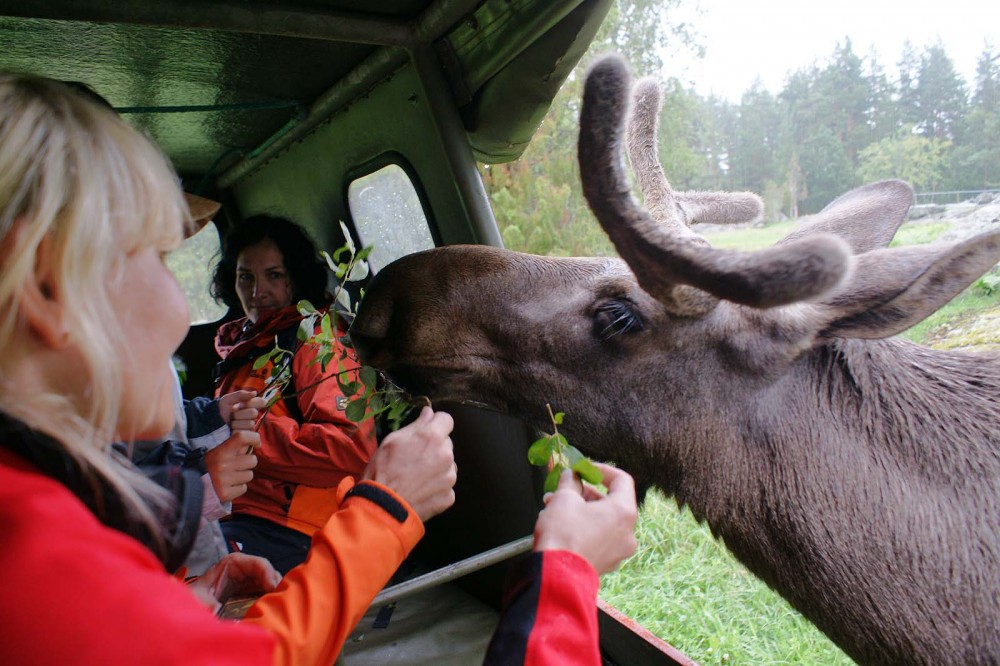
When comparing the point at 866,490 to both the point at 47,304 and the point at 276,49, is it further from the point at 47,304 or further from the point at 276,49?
the point at 276,49

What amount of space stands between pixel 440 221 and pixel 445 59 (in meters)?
0.73

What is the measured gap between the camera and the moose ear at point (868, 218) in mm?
2199

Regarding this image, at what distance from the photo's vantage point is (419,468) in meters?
1.52

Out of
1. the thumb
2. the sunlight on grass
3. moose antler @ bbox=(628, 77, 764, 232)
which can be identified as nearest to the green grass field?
the sunlight on grass

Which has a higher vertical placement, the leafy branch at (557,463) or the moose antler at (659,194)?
the moose antler at (659,194)

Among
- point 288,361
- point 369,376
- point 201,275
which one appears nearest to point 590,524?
point 369,376

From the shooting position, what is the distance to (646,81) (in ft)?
8.07

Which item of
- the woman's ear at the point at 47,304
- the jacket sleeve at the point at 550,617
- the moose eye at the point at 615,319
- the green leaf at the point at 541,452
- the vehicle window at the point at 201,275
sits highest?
the vehicle window at the point at 201,275

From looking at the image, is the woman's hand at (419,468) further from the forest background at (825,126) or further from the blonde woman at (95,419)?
the forest background at (825,126)

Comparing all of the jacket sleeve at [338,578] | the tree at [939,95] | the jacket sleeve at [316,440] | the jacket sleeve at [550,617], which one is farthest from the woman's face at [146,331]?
the tree at [939,95]

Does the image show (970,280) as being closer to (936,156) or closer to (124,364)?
(936,156)

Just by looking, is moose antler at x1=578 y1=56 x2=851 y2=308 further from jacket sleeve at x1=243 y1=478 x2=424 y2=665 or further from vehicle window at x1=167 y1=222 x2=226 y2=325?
vehicle window at x1=167 y1=222 x2=226 y2=325

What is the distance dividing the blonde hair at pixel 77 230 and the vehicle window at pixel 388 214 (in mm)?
2249

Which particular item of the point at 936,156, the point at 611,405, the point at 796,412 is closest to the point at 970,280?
the point at 796,412
